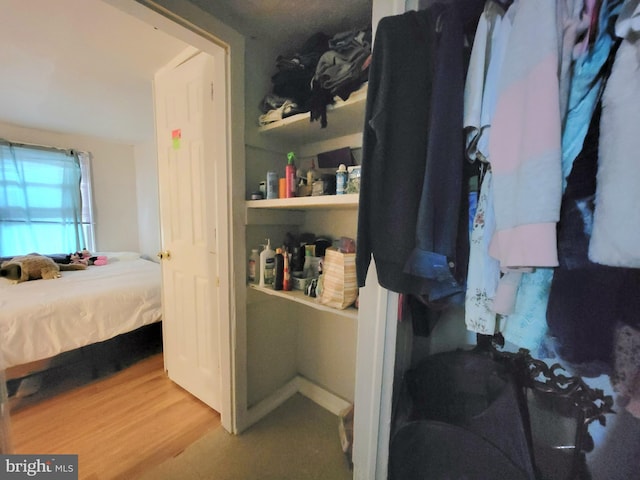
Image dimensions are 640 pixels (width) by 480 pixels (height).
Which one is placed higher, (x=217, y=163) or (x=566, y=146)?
(x=217, y=163)

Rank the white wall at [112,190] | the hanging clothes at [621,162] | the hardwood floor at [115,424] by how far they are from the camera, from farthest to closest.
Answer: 1. the white wall at [112,190]
2. the hardwood floor at [115,424]
3. the hanging clothes at [621,162]

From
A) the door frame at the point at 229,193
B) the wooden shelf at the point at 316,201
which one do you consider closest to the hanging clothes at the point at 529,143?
the wooden shelf at the point at 316,201

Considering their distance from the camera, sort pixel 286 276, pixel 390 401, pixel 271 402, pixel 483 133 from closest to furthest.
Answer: pixel 483 133, pixel 390 401, pixel 286 276, pixel 271 402

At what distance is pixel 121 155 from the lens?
414 centimetres

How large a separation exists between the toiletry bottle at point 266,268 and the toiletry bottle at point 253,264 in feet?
0.24

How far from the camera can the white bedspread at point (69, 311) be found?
164 centimetres

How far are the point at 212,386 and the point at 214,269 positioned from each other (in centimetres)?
84

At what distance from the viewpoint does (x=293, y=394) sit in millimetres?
1796

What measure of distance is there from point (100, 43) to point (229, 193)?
1.39 metres

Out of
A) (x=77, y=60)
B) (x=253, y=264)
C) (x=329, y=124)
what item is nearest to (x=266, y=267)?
(x=253, y=264)

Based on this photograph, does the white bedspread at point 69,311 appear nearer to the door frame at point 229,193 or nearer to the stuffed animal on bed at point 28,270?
the stuffed animal on bed at point 28,270

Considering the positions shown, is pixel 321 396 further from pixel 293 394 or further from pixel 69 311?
pixel 69 311

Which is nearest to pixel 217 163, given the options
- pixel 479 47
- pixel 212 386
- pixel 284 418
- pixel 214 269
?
pixel 214 269

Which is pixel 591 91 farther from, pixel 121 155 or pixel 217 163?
pixel 121 155
